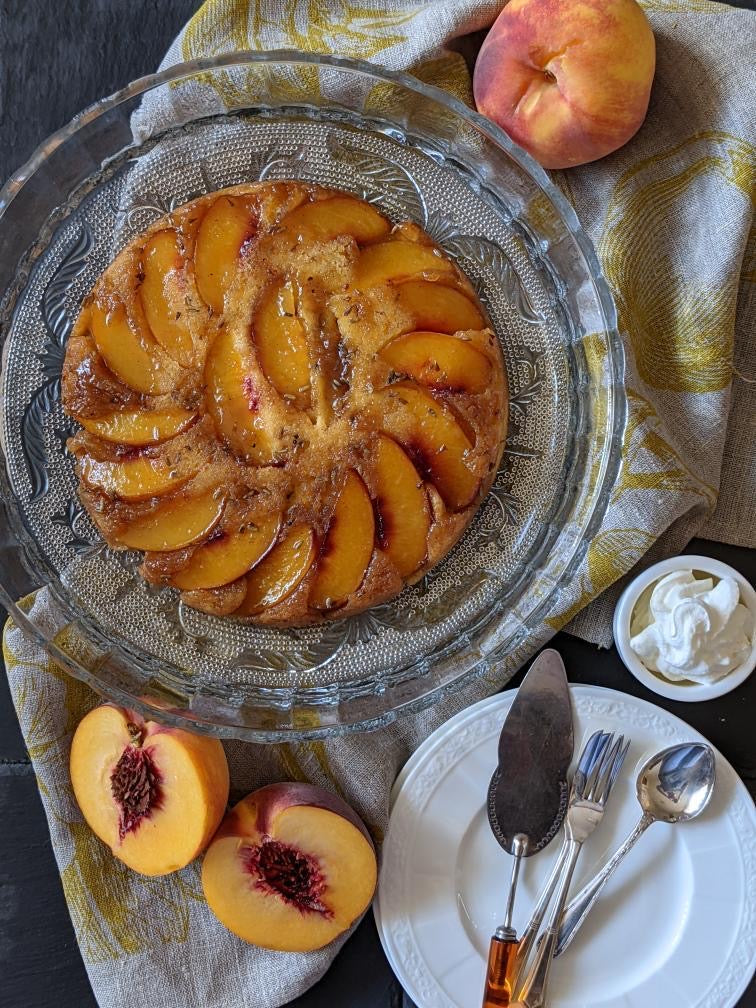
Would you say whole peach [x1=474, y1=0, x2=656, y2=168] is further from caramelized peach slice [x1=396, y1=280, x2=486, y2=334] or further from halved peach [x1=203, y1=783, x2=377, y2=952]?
halved peach [x1=203, y1=783, x2=377, y2=952]

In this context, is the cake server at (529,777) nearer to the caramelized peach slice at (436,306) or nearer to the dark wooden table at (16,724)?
the dark wooden table at (16,724)

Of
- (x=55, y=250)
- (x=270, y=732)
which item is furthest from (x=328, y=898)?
(x=55, y=250)

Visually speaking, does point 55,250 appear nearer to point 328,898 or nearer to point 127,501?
point 127,501

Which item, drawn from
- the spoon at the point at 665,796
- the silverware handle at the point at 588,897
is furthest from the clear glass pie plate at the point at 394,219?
the silverware handle at the point at 588,897

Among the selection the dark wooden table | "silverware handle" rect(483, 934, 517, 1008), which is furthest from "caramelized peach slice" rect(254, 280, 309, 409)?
"silverware handle" rect(483, 934, 517, 1008)

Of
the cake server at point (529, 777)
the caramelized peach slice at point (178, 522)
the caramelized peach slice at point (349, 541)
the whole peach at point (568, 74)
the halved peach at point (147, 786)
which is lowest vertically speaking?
the cake server at point (529, 777)
